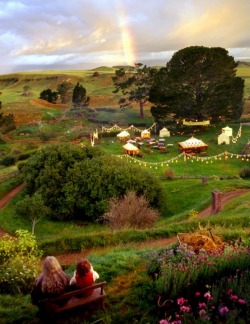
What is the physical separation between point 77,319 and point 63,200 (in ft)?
63.6

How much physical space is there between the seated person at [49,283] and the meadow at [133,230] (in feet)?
1.83

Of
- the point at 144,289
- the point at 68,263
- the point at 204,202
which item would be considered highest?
the point at 144,289

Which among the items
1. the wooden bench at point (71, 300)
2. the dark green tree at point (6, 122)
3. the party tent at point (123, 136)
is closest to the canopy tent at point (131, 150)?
the party tent at point (123, 136)

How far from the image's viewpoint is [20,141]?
172 ft

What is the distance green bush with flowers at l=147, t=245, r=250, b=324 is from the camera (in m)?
5.48

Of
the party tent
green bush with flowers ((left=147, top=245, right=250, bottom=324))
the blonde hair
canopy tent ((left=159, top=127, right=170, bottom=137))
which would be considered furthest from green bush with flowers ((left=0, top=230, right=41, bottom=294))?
canopy tent ((left=159, top=127, right=170, bottom=137))

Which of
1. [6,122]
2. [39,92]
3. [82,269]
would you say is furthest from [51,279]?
[39,92]

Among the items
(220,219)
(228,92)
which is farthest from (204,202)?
(228,92)

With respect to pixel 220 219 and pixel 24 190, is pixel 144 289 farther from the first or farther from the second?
pixel 24 190

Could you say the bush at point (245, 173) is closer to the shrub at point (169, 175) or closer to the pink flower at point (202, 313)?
the shrub at point (169, 175)

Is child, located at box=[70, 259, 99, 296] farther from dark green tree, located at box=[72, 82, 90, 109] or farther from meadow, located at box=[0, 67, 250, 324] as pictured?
dark green tree, located at box=[72, 82, 90, 109]

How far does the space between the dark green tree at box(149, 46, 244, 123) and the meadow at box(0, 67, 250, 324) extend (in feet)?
9.25

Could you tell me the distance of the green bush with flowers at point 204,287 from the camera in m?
5.48

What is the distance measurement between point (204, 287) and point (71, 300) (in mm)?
2230
